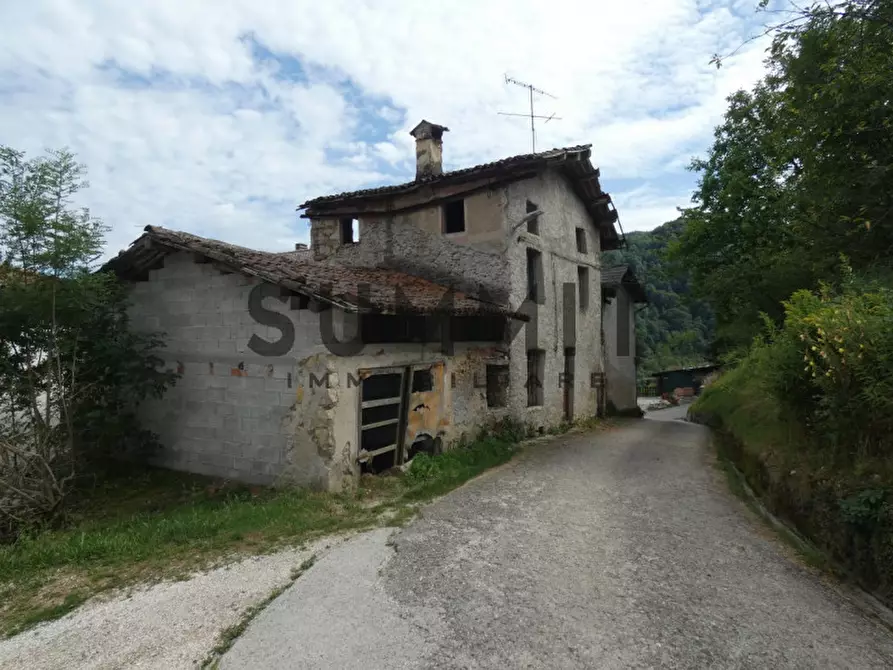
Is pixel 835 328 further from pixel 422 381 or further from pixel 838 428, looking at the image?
pixel 422 381

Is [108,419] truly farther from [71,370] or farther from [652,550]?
[652,550]

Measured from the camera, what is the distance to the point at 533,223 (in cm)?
1211

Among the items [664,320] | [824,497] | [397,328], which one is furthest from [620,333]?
[664,320]

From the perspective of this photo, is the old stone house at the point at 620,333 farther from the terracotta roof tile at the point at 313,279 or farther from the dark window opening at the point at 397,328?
the dark window opening at the point at 397,328

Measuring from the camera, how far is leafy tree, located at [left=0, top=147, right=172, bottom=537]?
21.0 ft

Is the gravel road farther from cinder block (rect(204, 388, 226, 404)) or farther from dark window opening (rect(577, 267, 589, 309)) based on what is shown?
dark window opening (rect(577, 267, 589, 309))

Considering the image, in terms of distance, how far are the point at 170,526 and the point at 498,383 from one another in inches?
277

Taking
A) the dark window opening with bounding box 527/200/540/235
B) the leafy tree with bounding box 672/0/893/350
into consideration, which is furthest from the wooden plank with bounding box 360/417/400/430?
the leafy tree with bounding box 672/0/893/350

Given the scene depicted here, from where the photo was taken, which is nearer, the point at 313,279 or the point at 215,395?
the point at 313,279

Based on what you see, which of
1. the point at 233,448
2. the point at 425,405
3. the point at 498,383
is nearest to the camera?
the point at 233,448

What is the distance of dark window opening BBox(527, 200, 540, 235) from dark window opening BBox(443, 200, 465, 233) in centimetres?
168

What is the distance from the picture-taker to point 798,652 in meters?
3.36

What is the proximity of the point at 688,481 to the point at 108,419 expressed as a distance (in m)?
9.72

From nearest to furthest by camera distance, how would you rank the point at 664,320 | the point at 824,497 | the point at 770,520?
1. the point at 824,497
2. the point at 770,520
3. the point at 664,320
